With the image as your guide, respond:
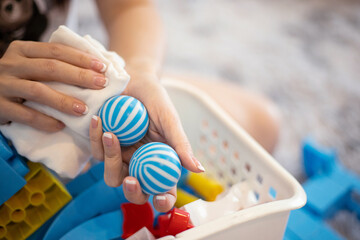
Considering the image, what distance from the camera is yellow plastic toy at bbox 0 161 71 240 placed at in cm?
40

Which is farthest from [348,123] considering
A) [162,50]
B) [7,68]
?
[7,68]

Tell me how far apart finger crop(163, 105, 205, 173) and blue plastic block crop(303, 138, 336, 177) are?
0.47m

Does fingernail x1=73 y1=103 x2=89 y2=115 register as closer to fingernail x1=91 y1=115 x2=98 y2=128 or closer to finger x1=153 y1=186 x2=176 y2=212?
fingernail x1=91 y1=115 x2=98 y2=128

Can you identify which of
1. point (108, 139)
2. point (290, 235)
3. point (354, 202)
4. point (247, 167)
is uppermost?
point (108, 139)

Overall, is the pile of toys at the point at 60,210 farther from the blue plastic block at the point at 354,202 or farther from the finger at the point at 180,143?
the blue plastic block at the point at 354,202

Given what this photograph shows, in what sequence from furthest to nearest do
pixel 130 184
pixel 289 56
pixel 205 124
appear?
1. pixel 289 56
2. pixel 205 124
3. pixel 130 184

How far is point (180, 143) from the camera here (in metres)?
0.38

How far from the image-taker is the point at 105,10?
70cm

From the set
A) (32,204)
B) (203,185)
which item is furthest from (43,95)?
(203,185)

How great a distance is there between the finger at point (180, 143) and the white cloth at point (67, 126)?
0.08 meters

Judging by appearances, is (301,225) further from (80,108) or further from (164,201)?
(80,108)

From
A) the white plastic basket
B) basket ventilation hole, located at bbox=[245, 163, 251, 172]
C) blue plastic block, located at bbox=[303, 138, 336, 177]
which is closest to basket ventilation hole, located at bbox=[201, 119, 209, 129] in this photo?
the white plastic basket

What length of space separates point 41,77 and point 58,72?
26 mm

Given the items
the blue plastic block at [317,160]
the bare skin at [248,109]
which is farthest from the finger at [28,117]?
the blue plastic block at [317,160]
